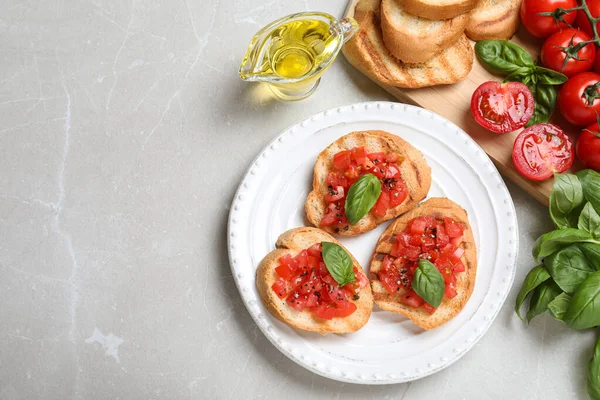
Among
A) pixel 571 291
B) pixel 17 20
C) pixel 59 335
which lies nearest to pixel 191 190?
pixel 59 335

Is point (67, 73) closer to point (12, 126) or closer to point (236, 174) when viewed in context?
point (12, 126)

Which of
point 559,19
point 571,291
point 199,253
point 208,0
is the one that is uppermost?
point 559,19

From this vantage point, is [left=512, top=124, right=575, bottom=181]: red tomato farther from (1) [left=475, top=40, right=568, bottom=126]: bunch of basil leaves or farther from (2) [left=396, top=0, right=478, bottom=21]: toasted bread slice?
(2) [left=396, top=0, right=478, bottom=21]: toasted bread slice

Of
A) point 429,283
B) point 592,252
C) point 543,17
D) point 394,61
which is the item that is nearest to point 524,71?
point 543,17

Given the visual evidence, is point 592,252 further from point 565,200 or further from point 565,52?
point 565,52

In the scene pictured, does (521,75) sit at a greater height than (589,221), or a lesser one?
greater
